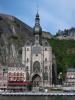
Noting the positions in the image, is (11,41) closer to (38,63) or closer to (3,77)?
(38,63)

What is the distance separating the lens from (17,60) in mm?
169625

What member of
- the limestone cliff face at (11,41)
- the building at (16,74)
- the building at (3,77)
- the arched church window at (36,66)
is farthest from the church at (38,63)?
the limestone cliff face at (11,41)

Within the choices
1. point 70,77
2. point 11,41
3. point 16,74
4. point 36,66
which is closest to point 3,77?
point 16,74

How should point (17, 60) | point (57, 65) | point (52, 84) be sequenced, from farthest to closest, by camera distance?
1. point (57, 65)
2. point (17, 60)
3. point (52, 84)

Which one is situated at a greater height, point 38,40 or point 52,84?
point 38,40

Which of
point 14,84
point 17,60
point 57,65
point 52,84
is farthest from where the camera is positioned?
point 57,65

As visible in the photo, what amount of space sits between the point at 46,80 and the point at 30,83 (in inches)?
304

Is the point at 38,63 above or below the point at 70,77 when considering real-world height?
above

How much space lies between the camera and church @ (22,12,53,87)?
513 feet

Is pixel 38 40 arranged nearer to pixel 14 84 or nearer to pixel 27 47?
pixel 27 47

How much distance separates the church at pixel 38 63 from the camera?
513 feet

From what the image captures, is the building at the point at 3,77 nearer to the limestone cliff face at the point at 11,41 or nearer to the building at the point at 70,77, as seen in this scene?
the limestone cliff face at the point at 11,41

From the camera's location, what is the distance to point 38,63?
523 ft

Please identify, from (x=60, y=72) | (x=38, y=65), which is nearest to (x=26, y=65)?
(x=38, y=65)
